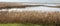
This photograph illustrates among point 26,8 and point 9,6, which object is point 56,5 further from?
→ point 9,6

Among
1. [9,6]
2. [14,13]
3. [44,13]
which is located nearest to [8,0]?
[9,6]

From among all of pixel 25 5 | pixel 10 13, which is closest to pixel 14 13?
pixel 10 13

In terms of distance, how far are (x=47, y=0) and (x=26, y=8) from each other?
0.76ft

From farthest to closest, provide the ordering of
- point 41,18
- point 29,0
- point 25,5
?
point 29,0 → point 25,5 → point 41,18

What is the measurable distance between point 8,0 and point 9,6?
5.7 inches

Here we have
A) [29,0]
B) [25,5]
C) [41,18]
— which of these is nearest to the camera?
[41,18]

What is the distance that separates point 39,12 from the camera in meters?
0.75

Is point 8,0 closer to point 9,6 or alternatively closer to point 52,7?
point 9,6

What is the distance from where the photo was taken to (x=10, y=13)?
75 centimetres

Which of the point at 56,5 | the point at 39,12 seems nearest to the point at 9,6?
the point at 39,12

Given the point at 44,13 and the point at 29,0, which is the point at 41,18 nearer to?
the point at 44,13

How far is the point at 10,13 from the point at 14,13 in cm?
2

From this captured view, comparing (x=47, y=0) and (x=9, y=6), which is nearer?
(x=9, y=6)

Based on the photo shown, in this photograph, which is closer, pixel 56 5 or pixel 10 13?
pixel 10 13
